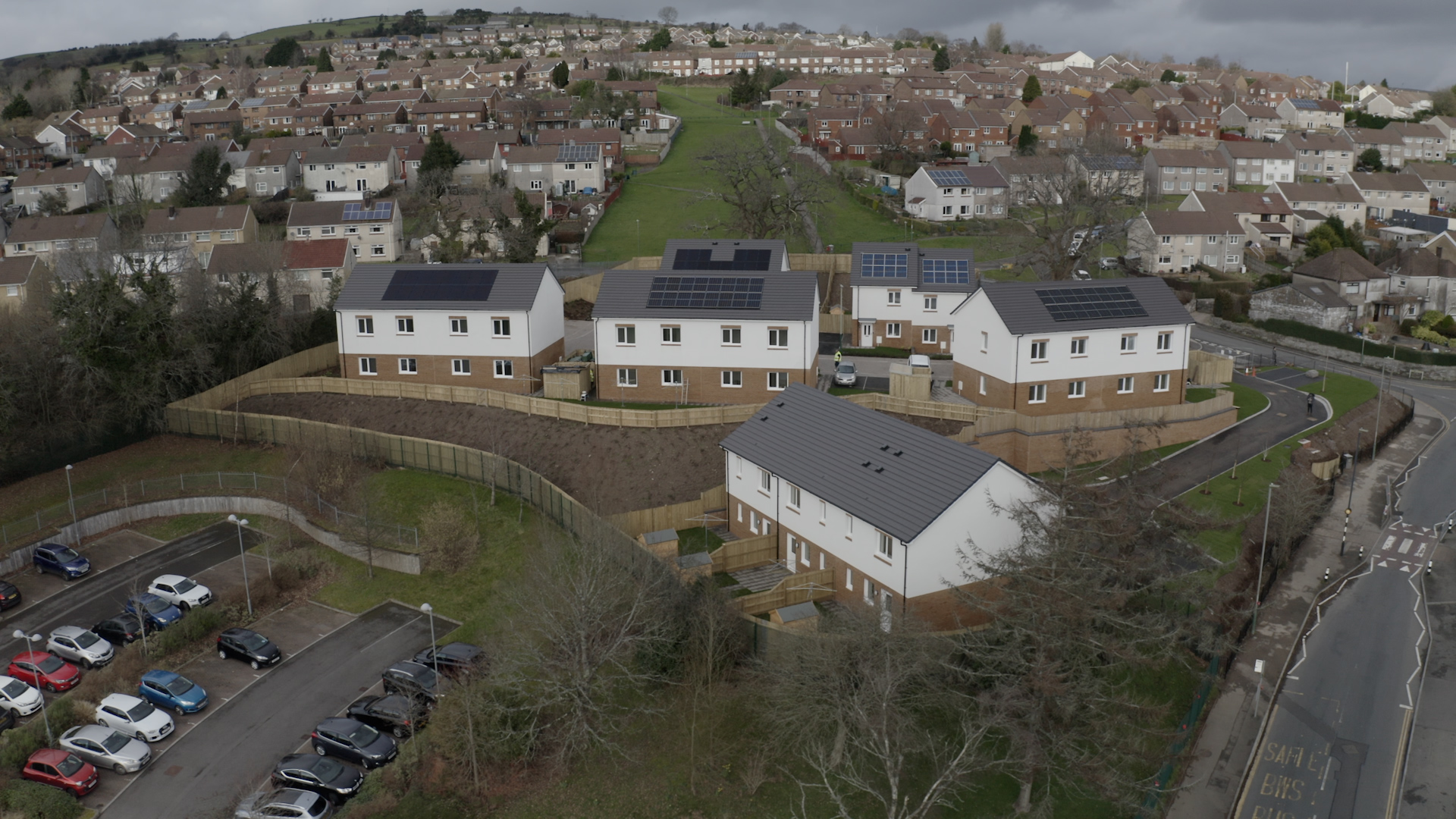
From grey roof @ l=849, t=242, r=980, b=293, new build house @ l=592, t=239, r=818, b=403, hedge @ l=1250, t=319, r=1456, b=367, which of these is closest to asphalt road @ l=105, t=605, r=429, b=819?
new build house @ l=592, t=239, r=818, b=403

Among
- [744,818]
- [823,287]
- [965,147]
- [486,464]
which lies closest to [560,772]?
[744,818]

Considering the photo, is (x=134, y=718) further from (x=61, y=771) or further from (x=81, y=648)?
(x=81, y=648)

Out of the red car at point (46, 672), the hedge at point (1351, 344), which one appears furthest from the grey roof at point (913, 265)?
the red car at point (46, 672)

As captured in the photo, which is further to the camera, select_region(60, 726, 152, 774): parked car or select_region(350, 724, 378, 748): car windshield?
select_region(350, 724, 378, 748): car windshield

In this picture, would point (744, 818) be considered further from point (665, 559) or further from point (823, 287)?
point (823, 287)

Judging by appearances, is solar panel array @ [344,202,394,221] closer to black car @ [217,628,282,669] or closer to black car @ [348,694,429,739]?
black car @ [217,628,282,669]

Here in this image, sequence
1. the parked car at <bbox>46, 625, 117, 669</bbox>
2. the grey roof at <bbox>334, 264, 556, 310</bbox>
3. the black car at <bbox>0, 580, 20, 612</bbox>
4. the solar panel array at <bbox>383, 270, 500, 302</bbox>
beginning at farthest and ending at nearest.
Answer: the solar panel array at <bbox>383, 270, 500, 302</bbox>, the grey roof at <bbox>334, 264, 556, 310</bbox>, the black car at <bbox>0, 580, 20, 612</bbox>, the parked car at <bbox>46, 625, 117, 669</bbox>
